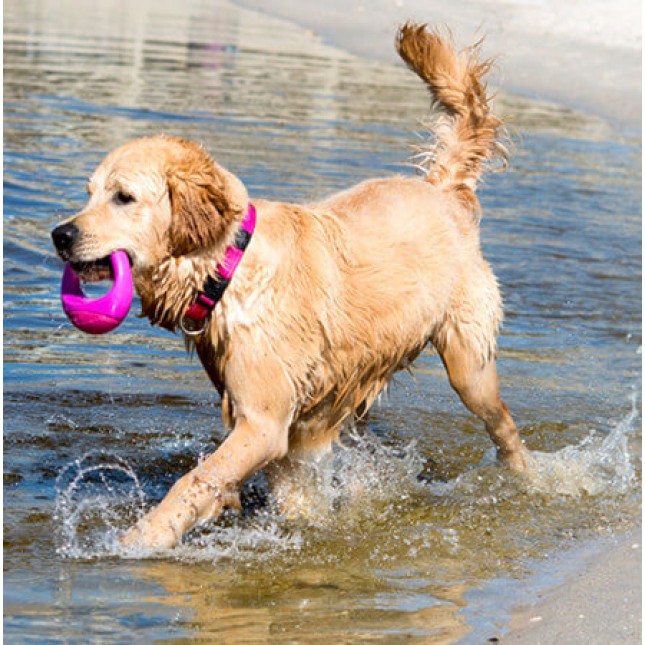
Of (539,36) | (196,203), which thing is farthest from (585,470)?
(539,36)

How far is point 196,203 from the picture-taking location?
4.88 metres

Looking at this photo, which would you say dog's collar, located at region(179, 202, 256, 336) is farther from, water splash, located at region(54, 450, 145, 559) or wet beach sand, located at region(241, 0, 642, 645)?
wet beach sand, located at region(241, 0, 642, 645)

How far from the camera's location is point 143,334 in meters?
8.34

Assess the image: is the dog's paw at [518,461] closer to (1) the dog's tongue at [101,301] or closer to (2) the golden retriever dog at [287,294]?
(2) the golden retriever dog at [287,294]

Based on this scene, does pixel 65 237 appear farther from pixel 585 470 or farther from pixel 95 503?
pixel 585 470

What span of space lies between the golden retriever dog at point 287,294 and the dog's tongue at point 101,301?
75mm

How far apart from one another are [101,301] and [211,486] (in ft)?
2.91

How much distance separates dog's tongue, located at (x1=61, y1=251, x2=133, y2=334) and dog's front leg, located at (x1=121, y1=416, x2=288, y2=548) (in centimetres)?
70

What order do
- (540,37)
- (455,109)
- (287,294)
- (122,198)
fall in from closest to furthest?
1. (122,198)
2. (287,294)
3. (455,109)
4. (540,37)

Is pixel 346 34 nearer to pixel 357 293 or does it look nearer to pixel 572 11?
pixel 572 11

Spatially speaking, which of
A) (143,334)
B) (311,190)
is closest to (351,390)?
(143,334)

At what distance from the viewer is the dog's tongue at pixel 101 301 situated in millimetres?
4805

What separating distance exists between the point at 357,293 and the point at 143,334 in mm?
3094

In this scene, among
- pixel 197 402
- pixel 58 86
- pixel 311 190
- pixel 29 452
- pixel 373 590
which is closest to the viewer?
pixel 373 590
